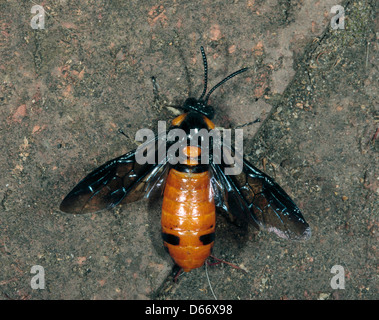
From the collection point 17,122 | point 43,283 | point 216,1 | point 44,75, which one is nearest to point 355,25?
point 216,1

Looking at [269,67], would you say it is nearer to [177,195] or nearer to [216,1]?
[216,1]

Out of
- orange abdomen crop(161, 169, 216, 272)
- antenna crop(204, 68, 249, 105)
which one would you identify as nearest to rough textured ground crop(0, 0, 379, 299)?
antenna crop(204, 68, 249, 105)

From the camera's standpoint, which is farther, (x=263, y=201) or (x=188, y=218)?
(x=263, y=201)

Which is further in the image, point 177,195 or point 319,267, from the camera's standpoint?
point 319,267

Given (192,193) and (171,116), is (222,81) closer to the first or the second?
(171,116)

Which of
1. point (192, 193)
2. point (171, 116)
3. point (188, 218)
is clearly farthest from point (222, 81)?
point (188, 218)
